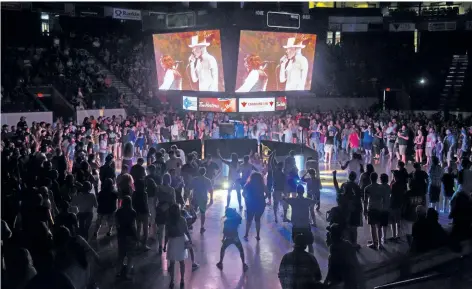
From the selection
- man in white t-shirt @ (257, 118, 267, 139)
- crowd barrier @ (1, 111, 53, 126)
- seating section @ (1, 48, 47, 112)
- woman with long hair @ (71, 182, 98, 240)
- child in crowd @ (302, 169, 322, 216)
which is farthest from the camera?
seating section @ (1, 48, 47, 112)

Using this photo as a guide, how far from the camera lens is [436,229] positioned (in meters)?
8.00

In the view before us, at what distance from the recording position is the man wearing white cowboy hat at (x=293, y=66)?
2333 centimetres

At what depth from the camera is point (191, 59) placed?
23328 mm

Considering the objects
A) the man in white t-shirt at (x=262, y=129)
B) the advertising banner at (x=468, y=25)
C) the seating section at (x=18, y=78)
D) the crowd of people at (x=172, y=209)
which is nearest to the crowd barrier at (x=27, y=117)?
the seating section at (x=18, y=78)

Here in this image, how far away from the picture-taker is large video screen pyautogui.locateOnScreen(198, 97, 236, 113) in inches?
913

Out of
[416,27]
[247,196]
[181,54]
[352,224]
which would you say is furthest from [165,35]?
[416,27]

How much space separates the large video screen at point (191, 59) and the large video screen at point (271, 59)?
98cm

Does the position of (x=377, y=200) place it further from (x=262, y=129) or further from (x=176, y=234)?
(x=262, y=129)

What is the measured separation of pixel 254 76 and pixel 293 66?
1953 millimetres

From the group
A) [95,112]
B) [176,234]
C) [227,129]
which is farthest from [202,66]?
[176,234]

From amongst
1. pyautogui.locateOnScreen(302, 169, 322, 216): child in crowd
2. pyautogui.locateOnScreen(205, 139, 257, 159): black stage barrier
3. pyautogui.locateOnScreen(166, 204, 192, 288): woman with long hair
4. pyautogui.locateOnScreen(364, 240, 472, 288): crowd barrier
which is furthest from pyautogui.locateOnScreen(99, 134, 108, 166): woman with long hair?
pyautogui.locateOnScreen(364, 240, 472, 288): crowd barrier

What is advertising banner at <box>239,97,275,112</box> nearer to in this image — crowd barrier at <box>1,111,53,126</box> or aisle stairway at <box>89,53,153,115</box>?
aisle stairway at <box>89,53,153,115</box>

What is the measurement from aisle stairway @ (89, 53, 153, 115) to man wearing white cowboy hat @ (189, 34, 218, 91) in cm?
827

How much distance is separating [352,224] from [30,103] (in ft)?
67.6
